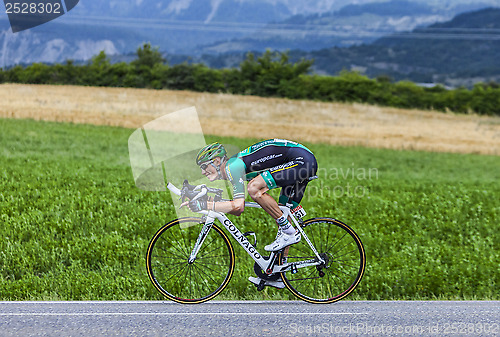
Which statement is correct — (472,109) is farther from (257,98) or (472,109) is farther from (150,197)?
(150,197)

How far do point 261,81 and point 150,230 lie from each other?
161ft

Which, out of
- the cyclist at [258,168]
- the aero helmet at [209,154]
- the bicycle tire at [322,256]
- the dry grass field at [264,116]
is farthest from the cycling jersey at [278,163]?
the dry grass field at [264,116]

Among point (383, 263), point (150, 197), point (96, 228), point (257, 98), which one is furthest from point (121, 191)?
point (257, 98)

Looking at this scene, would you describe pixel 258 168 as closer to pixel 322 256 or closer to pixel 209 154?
pixel 209 154

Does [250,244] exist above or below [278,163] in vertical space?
below

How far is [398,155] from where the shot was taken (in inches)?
1325

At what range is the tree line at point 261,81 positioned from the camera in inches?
2112

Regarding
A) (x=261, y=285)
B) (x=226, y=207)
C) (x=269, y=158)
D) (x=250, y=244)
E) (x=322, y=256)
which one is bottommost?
(x=261, y=285)

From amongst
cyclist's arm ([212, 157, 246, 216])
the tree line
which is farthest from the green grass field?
the tree line

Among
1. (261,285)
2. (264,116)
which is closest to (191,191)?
(261,285)

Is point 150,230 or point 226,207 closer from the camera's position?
point 226,207

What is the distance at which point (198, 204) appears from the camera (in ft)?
21.1

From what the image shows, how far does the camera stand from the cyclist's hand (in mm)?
6418

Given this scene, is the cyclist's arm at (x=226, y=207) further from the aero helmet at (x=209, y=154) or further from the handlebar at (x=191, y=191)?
the aero helmet at (x=209, y=154)
